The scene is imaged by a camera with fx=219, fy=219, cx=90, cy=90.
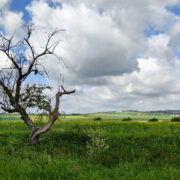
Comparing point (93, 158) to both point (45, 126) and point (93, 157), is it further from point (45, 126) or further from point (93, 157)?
point (45, 126)

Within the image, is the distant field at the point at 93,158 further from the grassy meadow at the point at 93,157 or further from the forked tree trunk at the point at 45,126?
the forked tree trunk at the point at 45,126

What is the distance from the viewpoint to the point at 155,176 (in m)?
8.98

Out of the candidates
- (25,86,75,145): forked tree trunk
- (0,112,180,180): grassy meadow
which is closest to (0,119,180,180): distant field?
(0,112,180,180): grassy meadow

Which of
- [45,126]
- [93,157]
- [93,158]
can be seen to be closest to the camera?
[93,158]

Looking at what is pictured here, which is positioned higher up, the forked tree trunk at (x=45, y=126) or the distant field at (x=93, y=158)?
the forked tree trunk at (x=45, y=126)

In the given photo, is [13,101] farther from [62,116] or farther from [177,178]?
[177,178]

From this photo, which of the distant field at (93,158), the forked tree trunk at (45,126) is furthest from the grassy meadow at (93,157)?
the forked tree trunk at (45,126)

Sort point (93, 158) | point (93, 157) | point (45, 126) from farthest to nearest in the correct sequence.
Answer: point (45, 126)
point (93, 157)
point (93, 158)

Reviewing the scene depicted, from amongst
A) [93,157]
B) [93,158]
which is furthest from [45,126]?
[93,158]

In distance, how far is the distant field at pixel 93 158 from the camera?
9125 millimetres

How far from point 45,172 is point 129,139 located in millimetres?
14044

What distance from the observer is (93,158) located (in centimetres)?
1418

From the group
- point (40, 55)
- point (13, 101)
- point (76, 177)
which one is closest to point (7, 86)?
point (13, 101)

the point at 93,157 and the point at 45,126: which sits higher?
the point at 45,126
